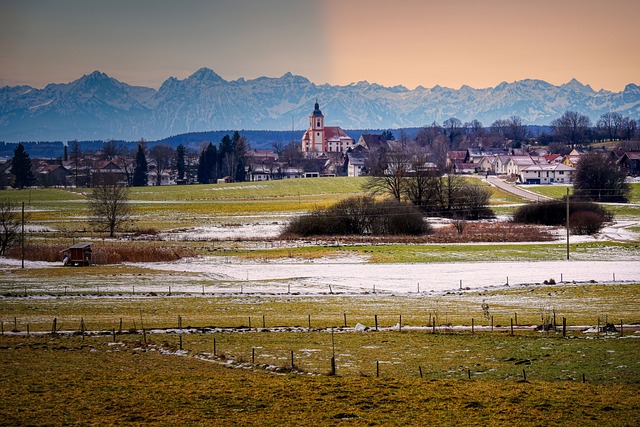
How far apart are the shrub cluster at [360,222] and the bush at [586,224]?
695 inches

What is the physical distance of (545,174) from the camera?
588 ft

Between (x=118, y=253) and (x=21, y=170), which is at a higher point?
(x=21, y=170)

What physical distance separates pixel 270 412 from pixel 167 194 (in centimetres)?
14245

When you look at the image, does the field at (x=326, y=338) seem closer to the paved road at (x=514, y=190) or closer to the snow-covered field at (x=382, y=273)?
the snow-covered field at (x=382, y=273)

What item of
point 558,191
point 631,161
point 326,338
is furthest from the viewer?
point 631,161

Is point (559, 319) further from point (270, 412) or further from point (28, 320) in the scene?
point (28, 320)

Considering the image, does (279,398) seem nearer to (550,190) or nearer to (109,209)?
(109,209)

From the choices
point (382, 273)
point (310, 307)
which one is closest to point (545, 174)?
point (382, 273)

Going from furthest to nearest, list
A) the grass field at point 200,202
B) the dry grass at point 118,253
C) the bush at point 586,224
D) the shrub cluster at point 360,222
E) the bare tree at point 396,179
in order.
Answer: the bare tree at point 396,179
the grass field at point 200,202
the shrub cluster at point 360,222
the bush at point 586,224
the dry grass at point 118,253

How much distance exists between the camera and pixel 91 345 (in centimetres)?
3188

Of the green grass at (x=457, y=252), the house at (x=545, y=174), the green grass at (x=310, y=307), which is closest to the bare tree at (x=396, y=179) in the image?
the green grass at (x=457, y=252)

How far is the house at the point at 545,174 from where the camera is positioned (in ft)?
582

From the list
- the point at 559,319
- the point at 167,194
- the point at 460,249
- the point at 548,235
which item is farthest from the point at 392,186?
the point at 559,319

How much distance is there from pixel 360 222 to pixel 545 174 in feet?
322
